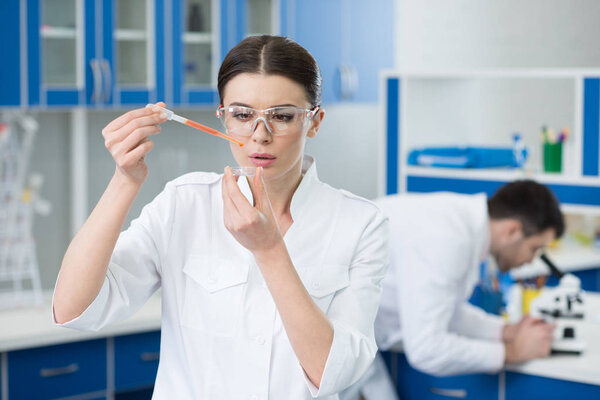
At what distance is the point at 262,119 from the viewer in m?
1.31

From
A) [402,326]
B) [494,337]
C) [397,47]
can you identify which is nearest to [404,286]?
[402,326]

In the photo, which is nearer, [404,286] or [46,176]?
[404,286]

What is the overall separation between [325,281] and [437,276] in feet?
3.73

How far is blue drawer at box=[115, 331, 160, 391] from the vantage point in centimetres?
306

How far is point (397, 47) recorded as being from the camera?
15.4 ft

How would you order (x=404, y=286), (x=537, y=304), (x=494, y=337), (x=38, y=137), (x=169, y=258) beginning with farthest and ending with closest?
(x=38, y=137)
(x=537, y=304)
(x=494, y=337)
(x=404, y=286)
(x=169, y=258)

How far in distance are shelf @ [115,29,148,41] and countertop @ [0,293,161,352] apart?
1.12 meters

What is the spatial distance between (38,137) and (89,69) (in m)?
0.49

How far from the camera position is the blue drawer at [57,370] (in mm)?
2855

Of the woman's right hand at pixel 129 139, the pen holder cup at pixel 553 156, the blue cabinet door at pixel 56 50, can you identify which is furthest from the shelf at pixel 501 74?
the woman's right hand at pixel 129 139

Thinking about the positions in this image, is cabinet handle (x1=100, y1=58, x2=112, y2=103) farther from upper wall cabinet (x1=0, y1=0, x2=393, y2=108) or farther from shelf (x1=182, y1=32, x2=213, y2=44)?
shelf (x1=182, y1=32, x2=213, y2=44)

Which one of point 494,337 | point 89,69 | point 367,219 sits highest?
point 89,69

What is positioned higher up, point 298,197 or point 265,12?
point 265,12

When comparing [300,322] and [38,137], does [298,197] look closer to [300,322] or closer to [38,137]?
[300,322]
